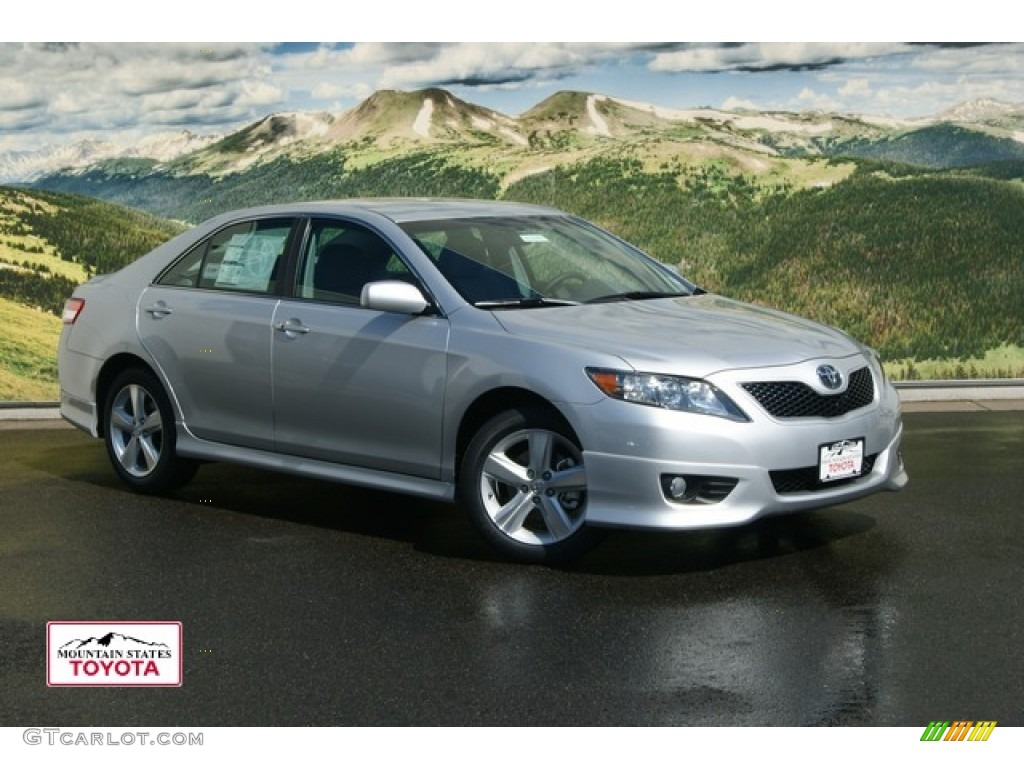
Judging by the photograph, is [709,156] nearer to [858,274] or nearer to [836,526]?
[858,274]

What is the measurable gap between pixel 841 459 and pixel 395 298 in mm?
2162

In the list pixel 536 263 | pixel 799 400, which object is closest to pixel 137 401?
pixel 536 263

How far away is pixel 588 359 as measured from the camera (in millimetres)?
7535

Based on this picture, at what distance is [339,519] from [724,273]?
724cm

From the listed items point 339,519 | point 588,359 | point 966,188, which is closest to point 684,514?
point 588,359

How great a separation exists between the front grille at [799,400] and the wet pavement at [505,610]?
69cm

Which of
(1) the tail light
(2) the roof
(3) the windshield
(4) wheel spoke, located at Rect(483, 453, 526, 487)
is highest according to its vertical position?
(2) the roof

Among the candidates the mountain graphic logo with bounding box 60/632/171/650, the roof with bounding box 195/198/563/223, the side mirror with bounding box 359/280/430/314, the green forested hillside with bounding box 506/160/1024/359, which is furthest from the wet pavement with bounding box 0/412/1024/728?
the green forested hillside with bounding box 506/160/1024/359

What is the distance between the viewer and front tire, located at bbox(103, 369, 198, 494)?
31.1 feet

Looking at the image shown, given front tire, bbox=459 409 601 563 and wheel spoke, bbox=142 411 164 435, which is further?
wheel spoke, bbox=142 411 164 435

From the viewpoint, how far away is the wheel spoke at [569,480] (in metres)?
7.57
